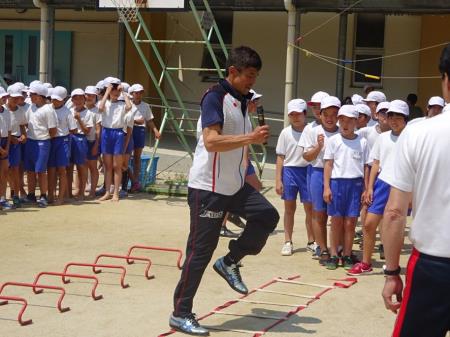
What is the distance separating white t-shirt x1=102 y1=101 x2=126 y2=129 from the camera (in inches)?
548

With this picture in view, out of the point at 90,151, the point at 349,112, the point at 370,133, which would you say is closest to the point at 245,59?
the point at 349,112

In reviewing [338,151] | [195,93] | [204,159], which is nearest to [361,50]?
[195,93]

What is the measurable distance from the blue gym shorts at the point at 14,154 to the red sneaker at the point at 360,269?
6.17 meters

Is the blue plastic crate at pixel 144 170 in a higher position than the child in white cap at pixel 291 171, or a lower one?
lower

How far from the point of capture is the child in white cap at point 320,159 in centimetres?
946

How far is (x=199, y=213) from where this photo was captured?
257 inches

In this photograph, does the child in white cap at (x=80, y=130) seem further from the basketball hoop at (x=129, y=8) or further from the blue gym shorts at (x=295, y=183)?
the blue gym shorts at (x=295, y=183)

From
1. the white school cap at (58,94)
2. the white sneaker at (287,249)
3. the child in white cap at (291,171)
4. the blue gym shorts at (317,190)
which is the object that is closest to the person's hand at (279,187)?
the child in white cap at (291,171)

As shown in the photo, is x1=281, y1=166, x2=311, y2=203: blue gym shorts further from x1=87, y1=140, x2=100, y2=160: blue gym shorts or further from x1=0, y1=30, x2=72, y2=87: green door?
x1=0, y1=30, x2=72, y2=87: green door

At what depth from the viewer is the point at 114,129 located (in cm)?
1395

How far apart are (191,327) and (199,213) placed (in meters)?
0.85

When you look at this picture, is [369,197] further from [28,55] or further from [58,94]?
[28,55]

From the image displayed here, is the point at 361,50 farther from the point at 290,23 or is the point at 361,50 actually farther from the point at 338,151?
the point at 338,151

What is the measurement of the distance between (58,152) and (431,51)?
A: 9207 millimetres
